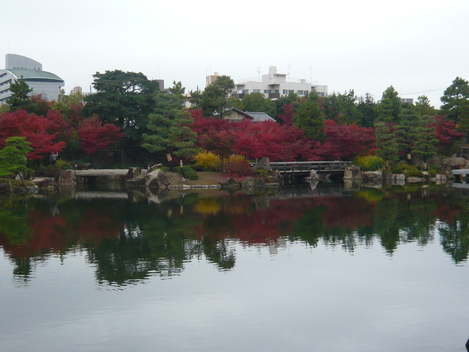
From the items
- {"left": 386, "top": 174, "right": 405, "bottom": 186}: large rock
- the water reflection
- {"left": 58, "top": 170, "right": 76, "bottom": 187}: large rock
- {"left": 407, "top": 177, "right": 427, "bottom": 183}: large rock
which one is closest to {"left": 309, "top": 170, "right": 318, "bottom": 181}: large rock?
{"left": 386, "top": 174, "right": 405, "bottom": 186}: large rock

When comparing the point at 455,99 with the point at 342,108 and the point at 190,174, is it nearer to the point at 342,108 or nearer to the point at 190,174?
the point at 342,108

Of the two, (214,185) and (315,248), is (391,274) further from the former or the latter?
(214,185)

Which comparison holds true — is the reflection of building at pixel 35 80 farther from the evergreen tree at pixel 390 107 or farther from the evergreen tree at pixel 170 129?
the evergreen tree at pixel 390 107

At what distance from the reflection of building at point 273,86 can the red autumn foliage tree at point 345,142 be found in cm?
3995

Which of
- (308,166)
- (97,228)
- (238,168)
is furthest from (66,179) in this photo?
(97,228)

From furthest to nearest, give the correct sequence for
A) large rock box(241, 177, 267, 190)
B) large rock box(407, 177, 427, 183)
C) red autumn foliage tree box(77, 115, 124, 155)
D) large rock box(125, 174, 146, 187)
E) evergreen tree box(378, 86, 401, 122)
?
evergreen tree box(378, 86, 401, 122)
large rock box(407, 177, 427, 183)
red autumn foliage tree box(77, 115, 124, 155)
large rock box(125, 174, 146, 187)
large rock box(241, 177, 267, 190)

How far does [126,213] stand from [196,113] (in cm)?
1735

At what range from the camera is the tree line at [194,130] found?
32.8 m

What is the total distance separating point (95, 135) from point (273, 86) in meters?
48.7

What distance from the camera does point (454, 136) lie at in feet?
127

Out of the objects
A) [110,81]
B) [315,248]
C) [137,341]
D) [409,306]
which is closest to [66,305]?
[137,341]

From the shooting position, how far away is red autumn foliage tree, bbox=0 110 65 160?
100 feet

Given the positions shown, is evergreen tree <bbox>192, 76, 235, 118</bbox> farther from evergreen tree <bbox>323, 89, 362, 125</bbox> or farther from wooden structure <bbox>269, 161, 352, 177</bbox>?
evergreen tree <bbox>323, 89, 362, 125</bbox>

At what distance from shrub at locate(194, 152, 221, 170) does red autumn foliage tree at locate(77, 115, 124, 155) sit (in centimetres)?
636
